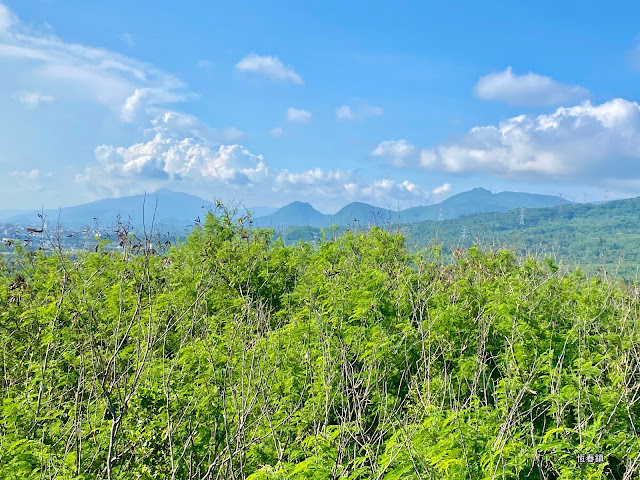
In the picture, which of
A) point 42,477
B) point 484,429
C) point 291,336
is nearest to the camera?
point 42,477

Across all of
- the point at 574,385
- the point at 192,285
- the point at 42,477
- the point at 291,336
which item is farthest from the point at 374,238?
the point at 42,477

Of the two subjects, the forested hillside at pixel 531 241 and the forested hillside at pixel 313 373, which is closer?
the forested hillside at pixel 313 373

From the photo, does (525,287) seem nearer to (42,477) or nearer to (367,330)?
(367,330)

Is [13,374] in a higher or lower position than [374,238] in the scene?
lower

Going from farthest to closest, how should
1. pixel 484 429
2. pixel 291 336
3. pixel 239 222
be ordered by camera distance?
pixel 239 222 → pixel 291 336 → pixel 484 429

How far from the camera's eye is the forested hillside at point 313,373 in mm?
3756

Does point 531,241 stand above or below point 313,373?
below

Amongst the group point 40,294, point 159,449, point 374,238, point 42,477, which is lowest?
point 159,449

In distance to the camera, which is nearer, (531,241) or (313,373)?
(313,373)

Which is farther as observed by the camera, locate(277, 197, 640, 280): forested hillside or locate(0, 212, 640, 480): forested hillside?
locate(277, 197, 640, 280): forested hillside

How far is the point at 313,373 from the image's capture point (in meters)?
5.50

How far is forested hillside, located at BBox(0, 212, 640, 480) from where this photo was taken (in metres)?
3.76

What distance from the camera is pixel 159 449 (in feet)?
15.3

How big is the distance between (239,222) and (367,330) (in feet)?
24.6
